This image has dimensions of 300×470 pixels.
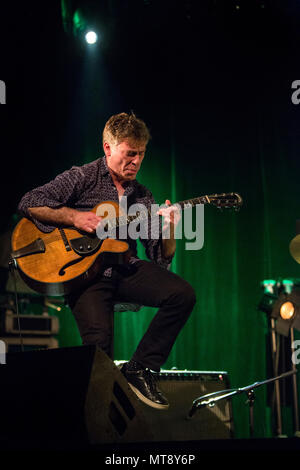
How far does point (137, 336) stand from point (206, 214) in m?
1.49

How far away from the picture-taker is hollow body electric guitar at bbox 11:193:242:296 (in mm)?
2998

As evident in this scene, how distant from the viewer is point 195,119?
18.6 ft

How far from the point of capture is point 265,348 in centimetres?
527

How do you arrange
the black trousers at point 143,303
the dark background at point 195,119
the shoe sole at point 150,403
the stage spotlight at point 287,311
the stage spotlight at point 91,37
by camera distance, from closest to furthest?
1. the shoe sole at point 150,403
2. the black trousers at point 143,303
3. the stage spotlight at point 287,311
4. the dark background at point 195,119
5. the stage spotlight at point 91,37

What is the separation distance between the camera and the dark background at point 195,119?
5332mm

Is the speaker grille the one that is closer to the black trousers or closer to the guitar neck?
the black trousers

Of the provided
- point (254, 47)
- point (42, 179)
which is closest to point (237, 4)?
point (254, 47)

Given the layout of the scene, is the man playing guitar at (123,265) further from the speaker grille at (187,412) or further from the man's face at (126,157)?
the speaker grille at (187,412)

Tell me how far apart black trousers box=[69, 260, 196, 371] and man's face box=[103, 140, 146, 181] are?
640 mm

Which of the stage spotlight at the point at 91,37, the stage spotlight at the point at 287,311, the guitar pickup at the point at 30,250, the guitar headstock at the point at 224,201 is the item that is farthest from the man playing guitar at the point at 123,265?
the stage spotlight at the point at 91,37

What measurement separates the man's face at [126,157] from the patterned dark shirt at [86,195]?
0.10m

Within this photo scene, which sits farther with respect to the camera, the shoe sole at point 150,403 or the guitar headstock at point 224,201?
the guitar headstock at point 224,201

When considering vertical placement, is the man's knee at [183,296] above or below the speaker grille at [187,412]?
above

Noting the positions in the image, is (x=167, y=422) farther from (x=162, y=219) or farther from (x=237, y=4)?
(x=237, y=4)
